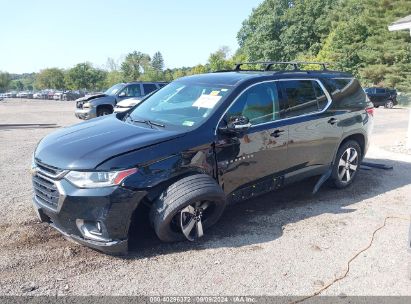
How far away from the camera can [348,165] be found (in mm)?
6031

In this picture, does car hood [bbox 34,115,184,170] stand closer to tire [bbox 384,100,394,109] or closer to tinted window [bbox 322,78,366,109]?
tinted window [bbox 322,78,366,109]

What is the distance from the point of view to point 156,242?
4082 millimetres

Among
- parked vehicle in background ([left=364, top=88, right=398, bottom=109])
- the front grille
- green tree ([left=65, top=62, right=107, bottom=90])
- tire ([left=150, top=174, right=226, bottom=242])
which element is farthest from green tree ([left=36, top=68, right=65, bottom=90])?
tire ([left=150, top=174, right=226, bottom=242])

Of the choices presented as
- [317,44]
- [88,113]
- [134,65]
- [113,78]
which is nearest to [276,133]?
[88,113]

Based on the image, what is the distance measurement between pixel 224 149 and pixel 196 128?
39cm

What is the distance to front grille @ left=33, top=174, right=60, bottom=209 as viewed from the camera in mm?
3637

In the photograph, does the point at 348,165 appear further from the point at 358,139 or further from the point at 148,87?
the point at 148,87

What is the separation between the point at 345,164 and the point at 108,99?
12741 mm

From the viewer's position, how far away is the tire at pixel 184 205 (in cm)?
367

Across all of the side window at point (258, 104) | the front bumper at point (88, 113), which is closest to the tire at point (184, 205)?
the side window at point (258, 104)

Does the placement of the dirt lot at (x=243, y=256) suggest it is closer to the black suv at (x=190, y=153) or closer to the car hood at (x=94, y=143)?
the black suv at (x=190, y=153)

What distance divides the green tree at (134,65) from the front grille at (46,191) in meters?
76.3

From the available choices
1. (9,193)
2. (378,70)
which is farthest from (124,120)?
(378,70)

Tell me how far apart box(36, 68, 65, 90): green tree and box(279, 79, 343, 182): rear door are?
109186mm
